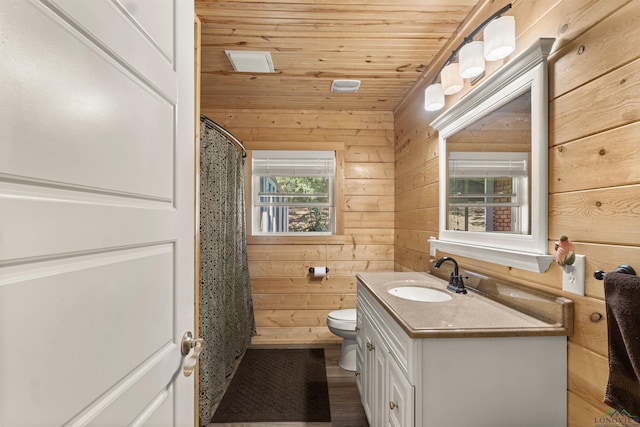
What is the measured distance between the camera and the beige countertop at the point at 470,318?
1096mm

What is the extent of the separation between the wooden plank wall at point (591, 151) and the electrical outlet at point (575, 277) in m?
0.02

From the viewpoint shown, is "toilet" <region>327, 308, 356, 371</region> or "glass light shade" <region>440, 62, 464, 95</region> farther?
"toilet" <region>327, 308, 356, 371</region>

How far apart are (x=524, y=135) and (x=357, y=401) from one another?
72.6 inches

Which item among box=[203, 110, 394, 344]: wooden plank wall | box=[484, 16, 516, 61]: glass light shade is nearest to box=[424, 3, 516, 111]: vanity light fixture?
box=[484, 16, 516, 61]: glass light shade

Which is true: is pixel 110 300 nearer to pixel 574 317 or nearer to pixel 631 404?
pixel 631 404

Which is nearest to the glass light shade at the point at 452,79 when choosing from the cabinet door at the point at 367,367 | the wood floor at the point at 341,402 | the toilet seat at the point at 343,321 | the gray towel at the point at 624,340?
the gray towel at the point at 624,340

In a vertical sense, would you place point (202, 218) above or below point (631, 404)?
above

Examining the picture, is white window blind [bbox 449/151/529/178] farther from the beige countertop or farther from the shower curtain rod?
the shower curtain rod

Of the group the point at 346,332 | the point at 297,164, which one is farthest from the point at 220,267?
the point at 297,164

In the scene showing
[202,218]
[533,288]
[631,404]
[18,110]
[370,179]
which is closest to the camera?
[18,110]

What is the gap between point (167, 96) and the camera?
2.63 ft

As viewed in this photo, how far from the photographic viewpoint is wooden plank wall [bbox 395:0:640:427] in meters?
0.90

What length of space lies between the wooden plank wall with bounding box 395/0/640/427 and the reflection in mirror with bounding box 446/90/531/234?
0.13 m

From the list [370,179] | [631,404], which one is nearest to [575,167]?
[631,404]
